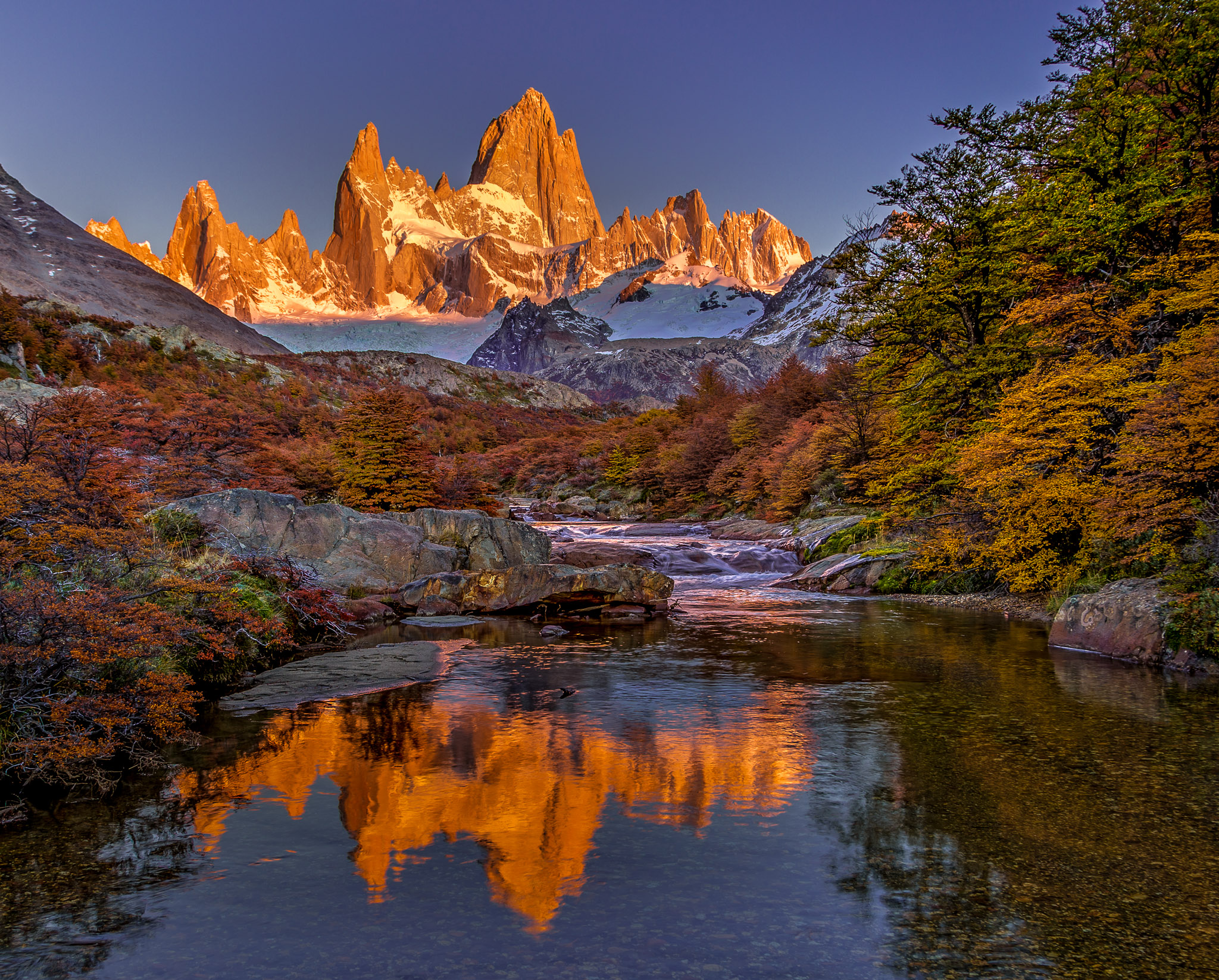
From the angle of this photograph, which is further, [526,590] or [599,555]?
[599,555]

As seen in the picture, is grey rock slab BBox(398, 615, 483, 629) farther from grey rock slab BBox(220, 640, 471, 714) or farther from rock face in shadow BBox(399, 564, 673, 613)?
grey rock slab BBox(220, 640, 471, 714)

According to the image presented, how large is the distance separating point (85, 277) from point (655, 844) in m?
86.8

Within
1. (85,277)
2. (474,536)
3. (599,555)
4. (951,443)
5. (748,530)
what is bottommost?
(599,555)

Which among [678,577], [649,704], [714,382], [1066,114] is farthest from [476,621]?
[714,382]

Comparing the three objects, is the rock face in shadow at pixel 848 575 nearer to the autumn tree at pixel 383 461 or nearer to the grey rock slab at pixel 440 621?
the grey rock slab at pixel 440 621

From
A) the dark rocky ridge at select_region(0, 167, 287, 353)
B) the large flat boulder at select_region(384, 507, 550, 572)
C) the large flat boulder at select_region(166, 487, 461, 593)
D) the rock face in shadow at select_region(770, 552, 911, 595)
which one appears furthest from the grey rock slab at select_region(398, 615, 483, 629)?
the dark rocky ridge at select_region(0, 167, 287, 353)

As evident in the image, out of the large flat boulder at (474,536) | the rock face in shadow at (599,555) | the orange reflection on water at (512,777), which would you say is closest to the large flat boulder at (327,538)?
the large flat boulder at (474,536)

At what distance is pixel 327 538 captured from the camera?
17703 mm

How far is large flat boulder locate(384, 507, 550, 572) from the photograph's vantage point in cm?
2023

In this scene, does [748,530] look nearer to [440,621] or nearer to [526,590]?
[526,590]

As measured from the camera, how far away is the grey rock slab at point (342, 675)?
937 cm

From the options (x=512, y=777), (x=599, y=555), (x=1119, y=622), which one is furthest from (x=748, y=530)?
(x=512, y=777)

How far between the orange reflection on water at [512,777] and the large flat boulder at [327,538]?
28.1 feet

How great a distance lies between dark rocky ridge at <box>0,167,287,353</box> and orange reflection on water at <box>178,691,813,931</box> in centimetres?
6723
